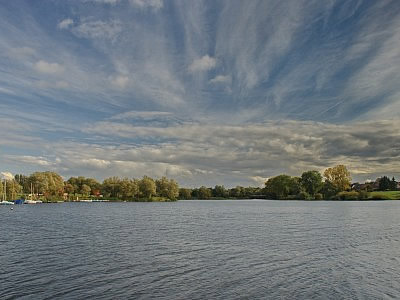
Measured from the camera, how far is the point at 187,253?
39375mm

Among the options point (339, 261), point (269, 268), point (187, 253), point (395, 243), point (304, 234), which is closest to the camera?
point (269, 268)

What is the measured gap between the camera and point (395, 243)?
47.7m

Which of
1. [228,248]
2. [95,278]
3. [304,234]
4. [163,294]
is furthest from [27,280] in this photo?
[304,234]

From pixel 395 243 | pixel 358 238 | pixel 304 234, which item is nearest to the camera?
pixel 395 243

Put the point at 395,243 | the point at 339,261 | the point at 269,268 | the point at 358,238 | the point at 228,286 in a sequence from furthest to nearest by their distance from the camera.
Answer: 1. the point at 358,238
2. the point at 395,243
3. the point at 339,261
4. the point at 269,268
5. the point at 228,286

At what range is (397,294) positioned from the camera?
24.7m

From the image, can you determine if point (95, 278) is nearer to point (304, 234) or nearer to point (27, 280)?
point (27, 280)

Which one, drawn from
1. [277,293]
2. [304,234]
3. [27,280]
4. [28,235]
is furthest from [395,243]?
[28,235]

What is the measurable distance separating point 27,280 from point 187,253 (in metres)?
17.1

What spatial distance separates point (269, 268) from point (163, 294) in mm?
12049

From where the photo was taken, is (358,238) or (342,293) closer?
(342,293)

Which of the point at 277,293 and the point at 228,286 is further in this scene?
the point at 228,286

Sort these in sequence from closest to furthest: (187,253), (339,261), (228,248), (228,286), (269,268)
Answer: (228,286), (269,268), (339,261), (187,253), (228,248)

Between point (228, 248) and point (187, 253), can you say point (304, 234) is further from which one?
point (187, 253)
